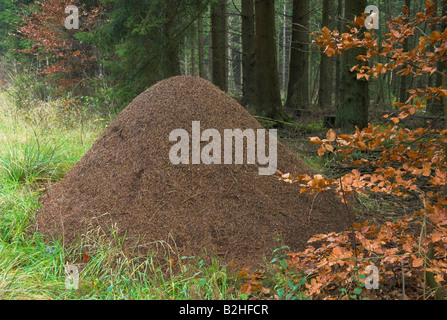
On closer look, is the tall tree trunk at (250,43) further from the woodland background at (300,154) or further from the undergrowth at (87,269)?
the undergrowth at (87,269)

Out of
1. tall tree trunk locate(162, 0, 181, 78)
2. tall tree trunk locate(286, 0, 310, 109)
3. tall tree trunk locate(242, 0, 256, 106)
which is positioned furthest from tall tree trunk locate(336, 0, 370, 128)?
tall tree trunk locate(286, 0, 310, 109)

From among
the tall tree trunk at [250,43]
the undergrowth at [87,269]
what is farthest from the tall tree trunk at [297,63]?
the undergrowth at [87,269]

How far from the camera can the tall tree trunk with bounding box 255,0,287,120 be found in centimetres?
751

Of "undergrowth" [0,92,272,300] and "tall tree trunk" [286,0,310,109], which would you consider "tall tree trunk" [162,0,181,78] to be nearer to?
"tall tree trunk" [286,0,310,109]

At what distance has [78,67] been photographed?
11617 mm

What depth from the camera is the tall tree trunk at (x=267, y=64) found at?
24.6 feet

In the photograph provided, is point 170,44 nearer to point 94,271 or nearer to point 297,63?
point 297,63

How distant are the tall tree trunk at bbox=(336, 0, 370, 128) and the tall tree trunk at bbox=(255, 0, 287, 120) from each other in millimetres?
1525

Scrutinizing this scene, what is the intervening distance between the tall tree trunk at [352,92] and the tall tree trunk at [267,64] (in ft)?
5.00

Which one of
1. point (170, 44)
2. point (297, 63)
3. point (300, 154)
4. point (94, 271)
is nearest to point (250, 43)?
point (297, 63)

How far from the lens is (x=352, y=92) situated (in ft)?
20.1

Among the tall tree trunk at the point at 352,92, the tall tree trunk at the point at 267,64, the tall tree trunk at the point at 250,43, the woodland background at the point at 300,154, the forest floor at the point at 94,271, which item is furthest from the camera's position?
the tall tree trunk at the point at 250,43
